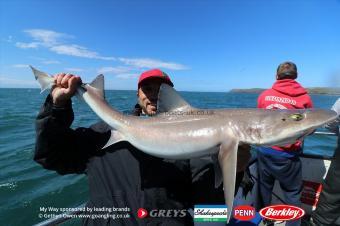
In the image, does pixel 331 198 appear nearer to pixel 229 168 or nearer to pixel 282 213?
pixel 282 213

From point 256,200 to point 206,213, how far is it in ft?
9.35

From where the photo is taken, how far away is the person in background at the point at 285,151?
5090 millimetres

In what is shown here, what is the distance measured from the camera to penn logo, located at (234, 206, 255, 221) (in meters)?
4.66

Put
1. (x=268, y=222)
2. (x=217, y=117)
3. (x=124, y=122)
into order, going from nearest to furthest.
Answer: (x=217, y=117) → (x=124, y=122) → (x=268, y=222)

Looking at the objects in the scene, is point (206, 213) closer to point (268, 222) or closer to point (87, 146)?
point (87, 146)

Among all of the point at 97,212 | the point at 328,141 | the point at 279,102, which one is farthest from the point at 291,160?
the point at 328,141

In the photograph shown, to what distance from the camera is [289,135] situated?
2.47 metres

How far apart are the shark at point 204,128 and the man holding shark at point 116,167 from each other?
0.16 meters

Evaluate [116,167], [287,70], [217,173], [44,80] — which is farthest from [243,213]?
[44,80]

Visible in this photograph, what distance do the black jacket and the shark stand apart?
0.20 metres

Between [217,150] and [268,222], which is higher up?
[217,150]

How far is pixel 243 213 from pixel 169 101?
3.03m

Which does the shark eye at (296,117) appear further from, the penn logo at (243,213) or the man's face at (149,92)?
the penn logo at (243,213)

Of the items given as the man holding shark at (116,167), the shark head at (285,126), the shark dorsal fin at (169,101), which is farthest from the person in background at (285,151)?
the shark dorsal fin at (169,101)
